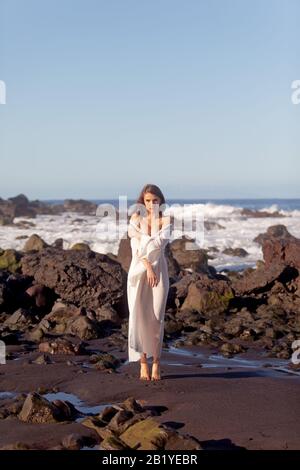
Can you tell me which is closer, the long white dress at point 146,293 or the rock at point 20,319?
the long white dress at point 146,293

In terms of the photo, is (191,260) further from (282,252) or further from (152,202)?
(152,202)

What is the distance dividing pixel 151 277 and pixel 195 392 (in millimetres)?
1225

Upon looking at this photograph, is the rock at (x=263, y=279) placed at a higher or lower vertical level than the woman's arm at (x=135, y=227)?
lower

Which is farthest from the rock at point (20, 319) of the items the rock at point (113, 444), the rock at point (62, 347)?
the rock at point (113, 444)

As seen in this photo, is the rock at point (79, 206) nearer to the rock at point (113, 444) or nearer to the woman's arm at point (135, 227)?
the woman's arm at point (135, 227)

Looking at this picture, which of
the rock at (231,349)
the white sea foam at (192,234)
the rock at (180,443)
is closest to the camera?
the rock at (180,443)

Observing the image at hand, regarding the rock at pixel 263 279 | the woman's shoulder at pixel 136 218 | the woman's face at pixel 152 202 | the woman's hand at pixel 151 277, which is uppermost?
the woman's face at pixel 152 202

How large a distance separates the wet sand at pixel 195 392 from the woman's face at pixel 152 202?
1.73 m

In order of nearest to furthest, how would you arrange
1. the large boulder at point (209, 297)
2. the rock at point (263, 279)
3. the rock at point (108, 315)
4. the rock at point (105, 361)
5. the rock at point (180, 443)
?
the rock at point (180, 443) → the rock at point (105, 361) → the rock at point (108, 315) → the large boulder at point (209, 297) → the rock at point (263, 279)

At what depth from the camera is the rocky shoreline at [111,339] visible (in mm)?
5695

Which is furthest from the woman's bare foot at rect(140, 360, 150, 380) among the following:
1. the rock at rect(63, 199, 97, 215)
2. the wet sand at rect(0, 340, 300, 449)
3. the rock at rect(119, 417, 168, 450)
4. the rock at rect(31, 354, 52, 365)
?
the rock at rect(63, 199, 97, 215)

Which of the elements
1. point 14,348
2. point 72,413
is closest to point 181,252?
point 14,348

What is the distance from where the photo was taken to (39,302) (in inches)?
492
